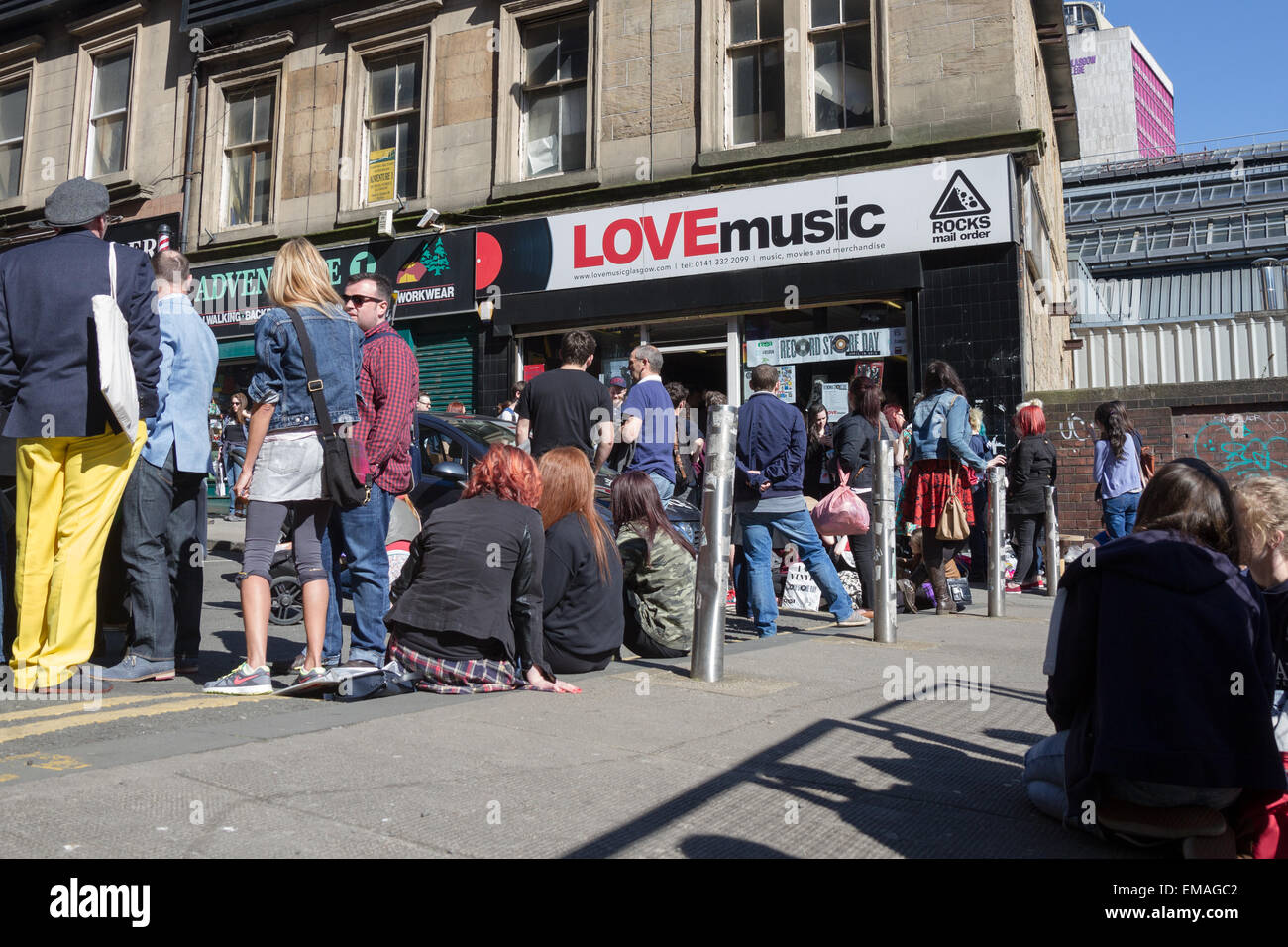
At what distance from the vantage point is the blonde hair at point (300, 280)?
15.4ft

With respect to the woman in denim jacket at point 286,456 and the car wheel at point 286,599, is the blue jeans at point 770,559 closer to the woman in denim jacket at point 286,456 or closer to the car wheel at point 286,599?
the car wheel at point 286,599

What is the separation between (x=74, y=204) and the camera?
15.2 ft

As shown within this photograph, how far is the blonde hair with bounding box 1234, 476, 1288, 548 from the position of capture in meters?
3.01

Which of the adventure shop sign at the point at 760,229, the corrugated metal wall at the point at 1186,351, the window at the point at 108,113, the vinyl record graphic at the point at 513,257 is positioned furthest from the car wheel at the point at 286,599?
the window at the point at 108,113

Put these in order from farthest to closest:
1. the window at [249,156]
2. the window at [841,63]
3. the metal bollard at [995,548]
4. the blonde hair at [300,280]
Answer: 1. the window at [249,156]
2. the window at [841,63]
3. the metal bollard at [995,548]
4. the blonde hair at [300,280]

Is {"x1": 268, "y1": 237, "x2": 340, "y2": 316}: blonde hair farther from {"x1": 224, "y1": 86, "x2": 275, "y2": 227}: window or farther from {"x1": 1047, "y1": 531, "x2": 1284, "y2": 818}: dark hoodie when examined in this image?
{"x1": 224, "y1": 86, "x2": 275, "y2": 227}: window

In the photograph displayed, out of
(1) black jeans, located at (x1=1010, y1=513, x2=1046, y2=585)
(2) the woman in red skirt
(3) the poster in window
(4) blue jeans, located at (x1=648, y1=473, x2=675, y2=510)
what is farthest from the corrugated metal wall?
(3) the poster in window

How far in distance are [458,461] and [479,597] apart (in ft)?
13.5

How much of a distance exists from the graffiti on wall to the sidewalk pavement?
7.82m

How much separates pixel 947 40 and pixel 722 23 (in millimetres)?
2852

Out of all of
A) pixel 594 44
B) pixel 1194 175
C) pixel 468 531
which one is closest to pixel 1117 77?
pixel 1194 175

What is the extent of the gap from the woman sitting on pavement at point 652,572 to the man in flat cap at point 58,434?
8.06ft

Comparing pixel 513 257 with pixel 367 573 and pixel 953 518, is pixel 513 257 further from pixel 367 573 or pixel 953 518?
pixel 367 573

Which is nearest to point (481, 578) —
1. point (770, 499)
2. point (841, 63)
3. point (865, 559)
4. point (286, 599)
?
point (770, 499)
